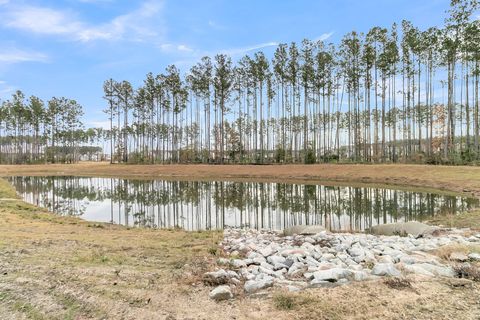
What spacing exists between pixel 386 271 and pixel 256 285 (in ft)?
5.78

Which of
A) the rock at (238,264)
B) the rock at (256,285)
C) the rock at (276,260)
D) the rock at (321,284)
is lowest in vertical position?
the rock at (238,264)

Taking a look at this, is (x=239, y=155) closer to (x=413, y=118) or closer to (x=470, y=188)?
(x=413, y=118)

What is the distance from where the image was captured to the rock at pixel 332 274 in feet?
14.2

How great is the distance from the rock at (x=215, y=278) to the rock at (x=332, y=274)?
1251mm

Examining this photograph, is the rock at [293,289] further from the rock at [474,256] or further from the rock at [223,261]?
the rock at [474,256]

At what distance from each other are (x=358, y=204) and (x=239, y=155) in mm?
34441

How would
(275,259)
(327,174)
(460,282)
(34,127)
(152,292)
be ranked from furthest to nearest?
(34,127)
(327,174)
(275,259)
(152,292)
(460,282)

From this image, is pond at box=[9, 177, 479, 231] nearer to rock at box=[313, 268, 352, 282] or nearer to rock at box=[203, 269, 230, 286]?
rock at box=[313, 268, 352, 282]

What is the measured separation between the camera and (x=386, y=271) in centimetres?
442

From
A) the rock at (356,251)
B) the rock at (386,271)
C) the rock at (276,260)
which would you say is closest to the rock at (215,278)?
the rock at (276,260)

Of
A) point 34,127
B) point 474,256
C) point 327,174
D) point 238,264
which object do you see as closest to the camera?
point 474,256

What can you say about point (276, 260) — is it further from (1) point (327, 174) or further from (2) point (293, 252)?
(1) point (327, 174)

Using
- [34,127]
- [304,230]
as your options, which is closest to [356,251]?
[304,230]

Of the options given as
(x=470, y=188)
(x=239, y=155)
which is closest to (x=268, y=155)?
(x=239, y=155)
